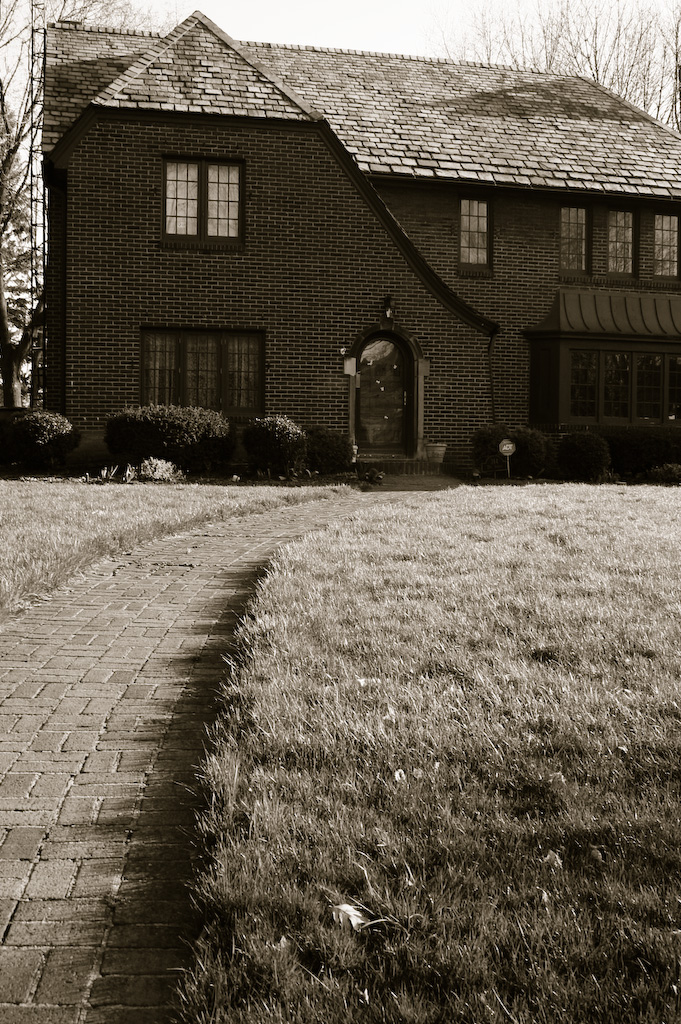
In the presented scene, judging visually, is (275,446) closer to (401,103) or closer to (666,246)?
(401,103)

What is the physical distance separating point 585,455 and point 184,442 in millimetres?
7724

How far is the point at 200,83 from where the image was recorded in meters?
19.3

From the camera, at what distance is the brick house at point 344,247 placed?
18734 millimetres

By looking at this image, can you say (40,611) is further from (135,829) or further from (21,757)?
(135,829)

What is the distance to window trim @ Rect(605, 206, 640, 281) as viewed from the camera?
22.7 meters

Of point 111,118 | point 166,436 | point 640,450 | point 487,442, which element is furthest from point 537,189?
point 166,436

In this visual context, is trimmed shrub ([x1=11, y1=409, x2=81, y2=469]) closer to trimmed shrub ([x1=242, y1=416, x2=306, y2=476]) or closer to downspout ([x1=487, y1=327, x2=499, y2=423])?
trimmed shrub ([x1=242, y1=416, x2=306, y2=476])

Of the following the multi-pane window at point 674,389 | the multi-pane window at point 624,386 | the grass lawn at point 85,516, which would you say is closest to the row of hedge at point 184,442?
the grass lawn at point 85,516

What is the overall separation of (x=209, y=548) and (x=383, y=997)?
23.0ft

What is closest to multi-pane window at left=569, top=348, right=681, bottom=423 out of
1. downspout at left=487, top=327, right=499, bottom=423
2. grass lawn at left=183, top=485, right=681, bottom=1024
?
downspout at left=487, top=327, right=499, bottom=423

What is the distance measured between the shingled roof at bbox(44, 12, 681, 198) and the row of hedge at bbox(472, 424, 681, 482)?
234 inches

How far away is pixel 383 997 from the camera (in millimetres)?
2207

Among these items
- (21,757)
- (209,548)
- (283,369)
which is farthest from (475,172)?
(21,757)

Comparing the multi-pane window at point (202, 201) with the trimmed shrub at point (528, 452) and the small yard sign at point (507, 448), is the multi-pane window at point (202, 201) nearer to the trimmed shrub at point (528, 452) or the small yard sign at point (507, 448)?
the small yard sign at point (507, 448)
